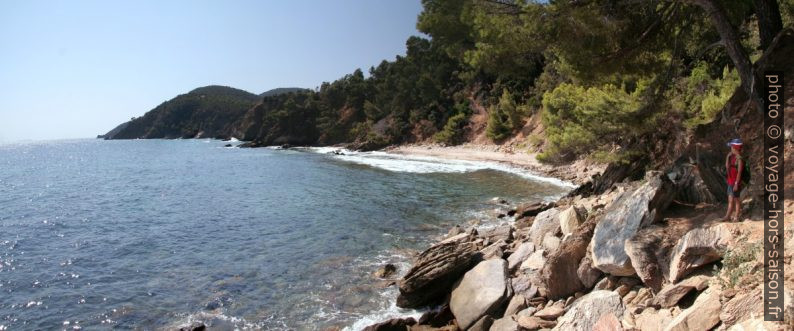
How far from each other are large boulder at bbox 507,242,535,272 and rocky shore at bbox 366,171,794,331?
5cm

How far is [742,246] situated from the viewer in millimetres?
6570

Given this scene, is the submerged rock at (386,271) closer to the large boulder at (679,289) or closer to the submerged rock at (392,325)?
the submerged rock at (392,325)

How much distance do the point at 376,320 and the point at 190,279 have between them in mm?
7064

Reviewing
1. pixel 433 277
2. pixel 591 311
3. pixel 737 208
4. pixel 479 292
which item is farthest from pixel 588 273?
pixel 433 277

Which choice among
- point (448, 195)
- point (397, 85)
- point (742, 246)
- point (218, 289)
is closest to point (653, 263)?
point (742, 246)

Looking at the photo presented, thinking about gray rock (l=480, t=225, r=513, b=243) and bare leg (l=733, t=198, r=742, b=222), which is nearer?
bare leg (l=733, t=198, r=742, b=222)

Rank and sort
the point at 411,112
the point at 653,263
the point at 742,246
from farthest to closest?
the point at 411,112 < the point at 653,263 < the point at 742,246

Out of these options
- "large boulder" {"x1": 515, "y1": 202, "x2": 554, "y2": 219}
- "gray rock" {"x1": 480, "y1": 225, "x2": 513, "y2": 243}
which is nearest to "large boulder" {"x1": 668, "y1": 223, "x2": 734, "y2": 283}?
"gray rock" {"x1": 480, "y1": 225, "x2": 513, "y2": 243}

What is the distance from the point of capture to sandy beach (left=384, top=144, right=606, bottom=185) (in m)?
30.6

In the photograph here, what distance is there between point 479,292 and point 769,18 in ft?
29.4

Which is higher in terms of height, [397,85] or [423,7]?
[423,7]

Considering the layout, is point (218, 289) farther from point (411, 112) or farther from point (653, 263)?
point (411, 112)

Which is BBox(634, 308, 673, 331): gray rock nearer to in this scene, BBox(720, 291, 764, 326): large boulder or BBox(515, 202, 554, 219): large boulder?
BBox(720, 291, 764, 326): large boulder

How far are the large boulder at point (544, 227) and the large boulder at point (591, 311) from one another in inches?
172
